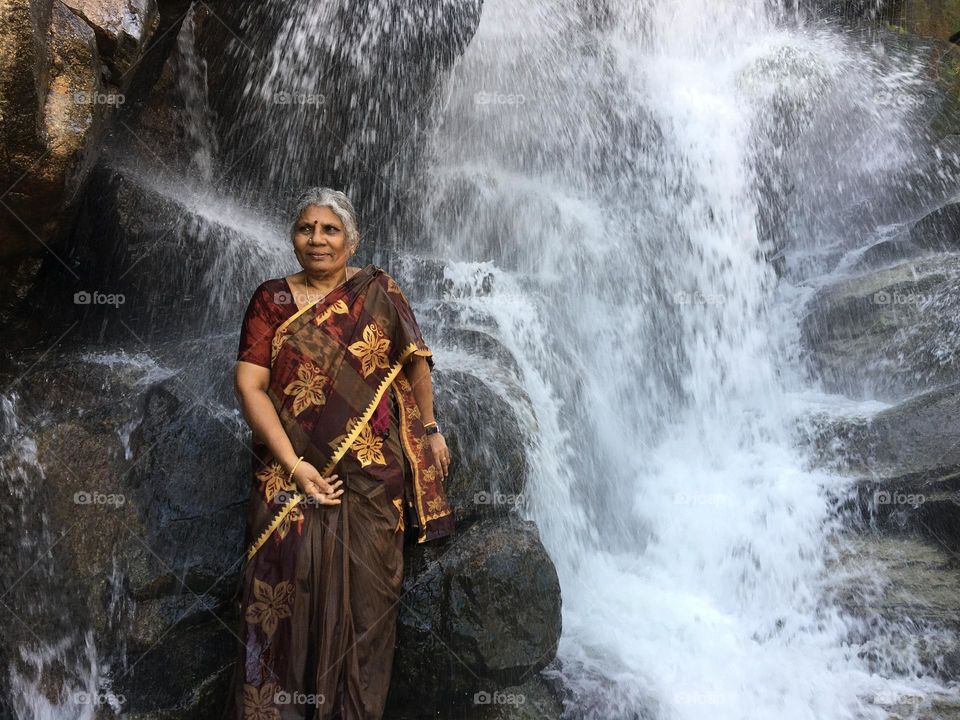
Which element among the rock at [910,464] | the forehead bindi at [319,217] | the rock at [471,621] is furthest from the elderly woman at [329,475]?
the rock at [910,464]

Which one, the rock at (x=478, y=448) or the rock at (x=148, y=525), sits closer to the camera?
the rock at (x=148, y=525)

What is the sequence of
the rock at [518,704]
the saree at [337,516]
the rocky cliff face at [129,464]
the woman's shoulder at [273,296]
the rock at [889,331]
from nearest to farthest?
the saree at [337,516] → the woman's shoulder at [273,296] → the rocky cliff face at [129,464] → the rock at [518,704] → the rock at [889,331]

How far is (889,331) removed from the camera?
6598mm

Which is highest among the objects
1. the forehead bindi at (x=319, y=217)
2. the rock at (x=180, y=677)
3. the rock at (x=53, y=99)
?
the rock at (x=53, y=99)

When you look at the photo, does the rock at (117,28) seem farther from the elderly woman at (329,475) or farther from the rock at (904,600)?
the rock at (904,600)

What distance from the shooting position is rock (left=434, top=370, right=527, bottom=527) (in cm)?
386

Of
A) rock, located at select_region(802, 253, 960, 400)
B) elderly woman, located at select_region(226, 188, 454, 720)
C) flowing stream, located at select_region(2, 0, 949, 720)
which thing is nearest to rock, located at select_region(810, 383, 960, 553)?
flowing stream, located at select_region(2, 0, 949, 720)

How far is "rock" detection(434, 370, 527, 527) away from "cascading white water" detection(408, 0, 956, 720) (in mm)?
593

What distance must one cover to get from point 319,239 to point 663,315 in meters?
4.83

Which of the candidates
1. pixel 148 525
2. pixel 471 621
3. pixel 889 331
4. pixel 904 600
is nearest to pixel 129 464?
pixel 148 525

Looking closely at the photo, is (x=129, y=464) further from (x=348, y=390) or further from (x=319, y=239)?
(x=319, y=239)

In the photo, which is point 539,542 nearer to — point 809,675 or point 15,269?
point 809,675

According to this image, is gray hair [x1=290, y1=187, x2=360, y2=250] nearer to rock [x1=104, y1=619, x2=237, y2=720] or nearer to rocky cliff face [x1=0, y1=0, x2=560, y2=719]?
rocky cliff face [x1=0, y1=0, x2=560, y2=719]

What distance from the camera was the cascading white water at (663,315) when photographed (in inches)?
177
